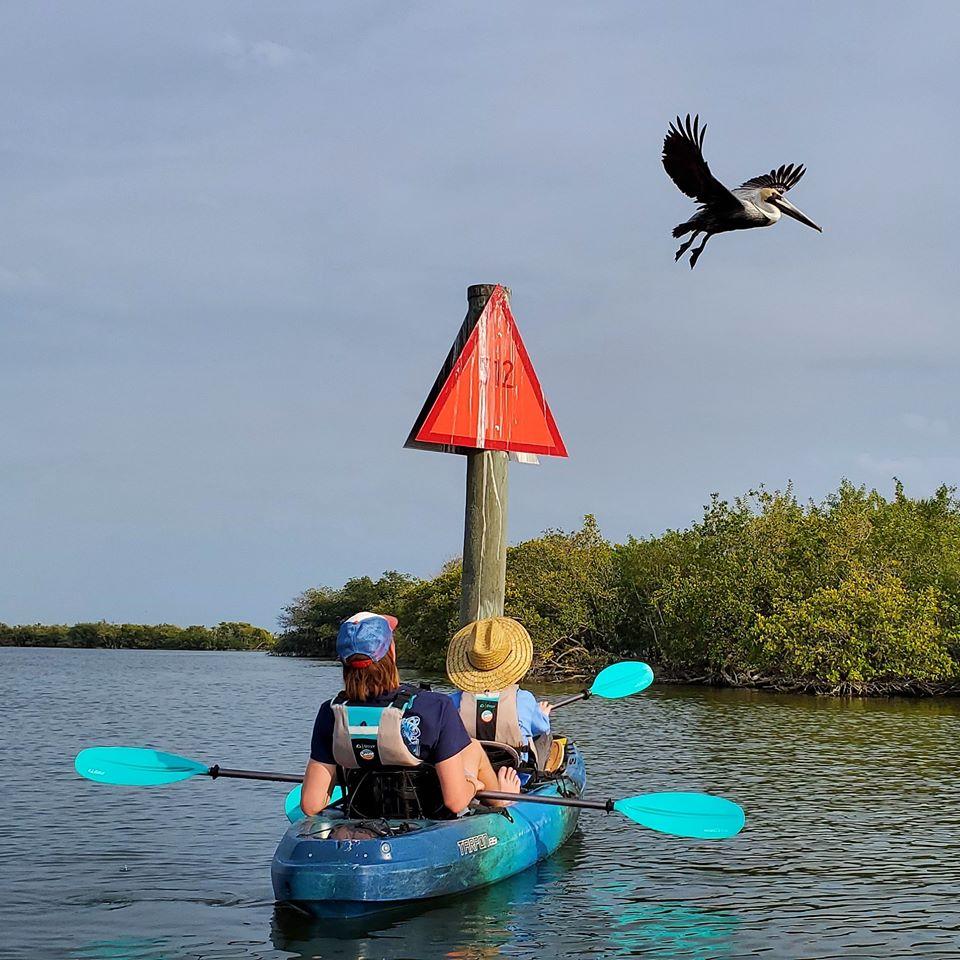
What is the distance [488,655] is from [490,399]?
1.87m

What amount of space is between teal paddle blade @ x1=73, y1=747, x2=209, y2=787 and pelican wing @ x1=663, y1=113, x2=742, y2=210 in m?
4.97

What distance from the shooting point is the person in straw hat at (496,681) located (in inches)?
326

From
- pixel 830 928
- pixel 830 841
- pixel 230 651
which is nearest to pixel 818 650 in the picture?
pixel 830 841

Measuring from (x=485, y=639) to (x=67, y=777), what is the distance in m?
7.71

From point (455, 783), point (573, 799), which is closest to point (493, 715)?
point (573, 799)

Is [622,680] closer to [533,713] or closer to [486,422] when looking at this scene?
[533,713]

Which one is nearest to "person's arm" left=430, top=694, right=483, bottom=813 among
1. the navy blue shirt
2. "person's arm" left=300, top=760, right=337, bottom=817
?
the navy blue shirt

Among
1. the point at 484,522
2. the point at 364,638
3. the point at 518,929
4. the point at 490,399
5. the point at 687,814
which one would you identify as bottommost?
the point at 518,929

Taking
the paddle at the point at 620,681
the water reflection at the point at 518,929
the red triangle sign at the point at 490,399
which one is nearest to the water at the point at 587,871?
the water reflection at the point at 518,929

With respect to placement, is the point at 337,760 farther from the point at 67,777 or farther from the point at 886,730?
the point at 886,730

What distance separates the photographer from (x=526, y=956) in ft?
21.9

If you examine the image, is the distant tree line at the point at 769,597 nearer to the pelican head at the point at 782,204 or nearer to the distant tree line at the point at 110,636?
the pelican head at the point at 782,204

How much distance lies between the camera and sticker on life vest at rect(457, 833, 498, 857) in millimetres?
7363

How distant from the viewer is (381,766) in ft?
23.5
